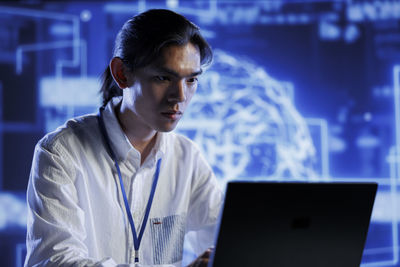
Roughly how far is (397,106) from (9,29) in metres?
2.31

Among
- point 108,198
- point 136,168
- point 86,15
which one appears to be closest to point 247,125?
point 86,15

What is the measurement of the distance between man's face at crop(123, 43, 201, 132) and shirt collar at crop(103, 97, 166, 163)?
4.3 inches

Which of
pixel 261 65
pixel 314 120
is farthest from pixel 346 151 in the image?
pixel 261 65

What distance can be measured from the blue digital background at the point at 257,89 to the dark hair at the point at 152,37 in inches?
50.5

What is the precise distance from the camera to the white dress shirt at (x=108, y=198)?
1.23m

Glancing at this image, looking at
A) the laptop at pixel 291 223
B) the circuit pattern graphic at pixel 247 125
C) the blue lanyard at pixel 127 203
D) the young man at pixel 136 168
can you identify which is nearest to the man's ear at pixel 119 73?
the young man at pixel 136 168

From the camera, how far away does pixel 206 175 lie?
1663 millimetres

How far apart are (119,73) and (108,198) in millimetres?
388

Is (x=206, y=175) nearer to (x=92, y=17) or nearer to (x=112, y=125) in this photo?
(x=112, y=125)

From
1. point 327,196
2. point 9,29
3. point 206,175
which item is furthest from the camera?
point 9,29

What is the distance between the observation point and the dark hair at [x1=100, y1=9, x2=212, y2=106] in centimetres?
141

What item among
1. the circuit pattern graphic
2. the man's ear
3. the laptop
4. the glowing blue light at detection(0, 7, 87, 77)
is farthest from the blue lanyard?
the glowing blue light at detection(0, 7, 87, 77)

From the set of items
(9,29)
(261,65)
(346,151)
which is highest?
(9,29)

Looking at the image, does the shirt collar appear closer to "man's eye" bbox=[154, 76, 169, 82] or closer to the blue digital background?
"man's eye" bbox=[154, 76, 169, 82]
